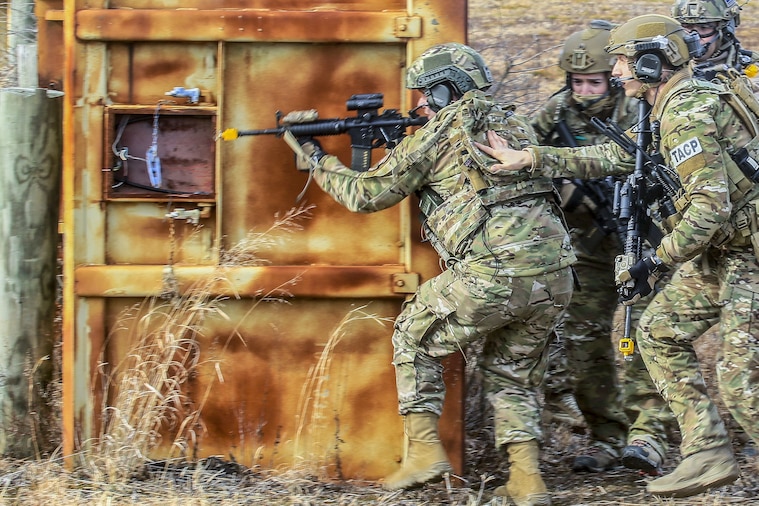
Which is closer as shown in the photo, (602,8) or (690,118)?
(690,118)

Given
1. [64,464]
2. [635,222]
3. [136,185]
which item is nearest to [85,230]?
[136,185]

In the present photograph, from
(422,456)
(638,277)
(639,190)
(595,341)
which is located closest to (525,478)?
(422,456)

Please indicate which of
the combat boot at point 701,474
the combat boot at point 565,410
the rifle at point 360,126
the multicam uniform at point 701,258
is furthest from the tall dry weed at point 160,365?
the combat boot at point 701,474

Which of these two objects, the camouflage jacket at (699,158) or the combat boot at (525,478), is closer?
the camouflage jacket at (699,158)

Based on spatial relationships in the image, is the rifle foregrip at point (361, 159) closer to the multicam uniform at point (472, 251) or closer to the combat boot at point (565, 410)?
the multicam uniform at point (472, 251)

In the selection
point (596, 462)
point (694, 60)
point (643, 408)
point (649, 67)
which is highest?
point (694, 60)

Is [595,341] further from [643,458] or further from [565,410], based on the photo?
[643,458]

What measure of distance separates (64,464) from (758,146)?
3.18m

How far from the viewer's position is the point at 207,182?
13.9 feet

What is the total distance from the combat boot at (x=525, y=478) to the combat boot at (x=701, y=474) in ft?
1.48

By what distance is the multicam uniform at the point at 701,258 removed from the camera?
3639 millimetres

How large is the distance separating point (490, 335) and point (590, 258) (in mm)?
956

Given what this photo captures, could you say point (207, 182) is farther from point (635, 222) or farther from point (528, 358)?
point (635, 222)

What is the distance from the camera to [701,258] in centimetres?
404
